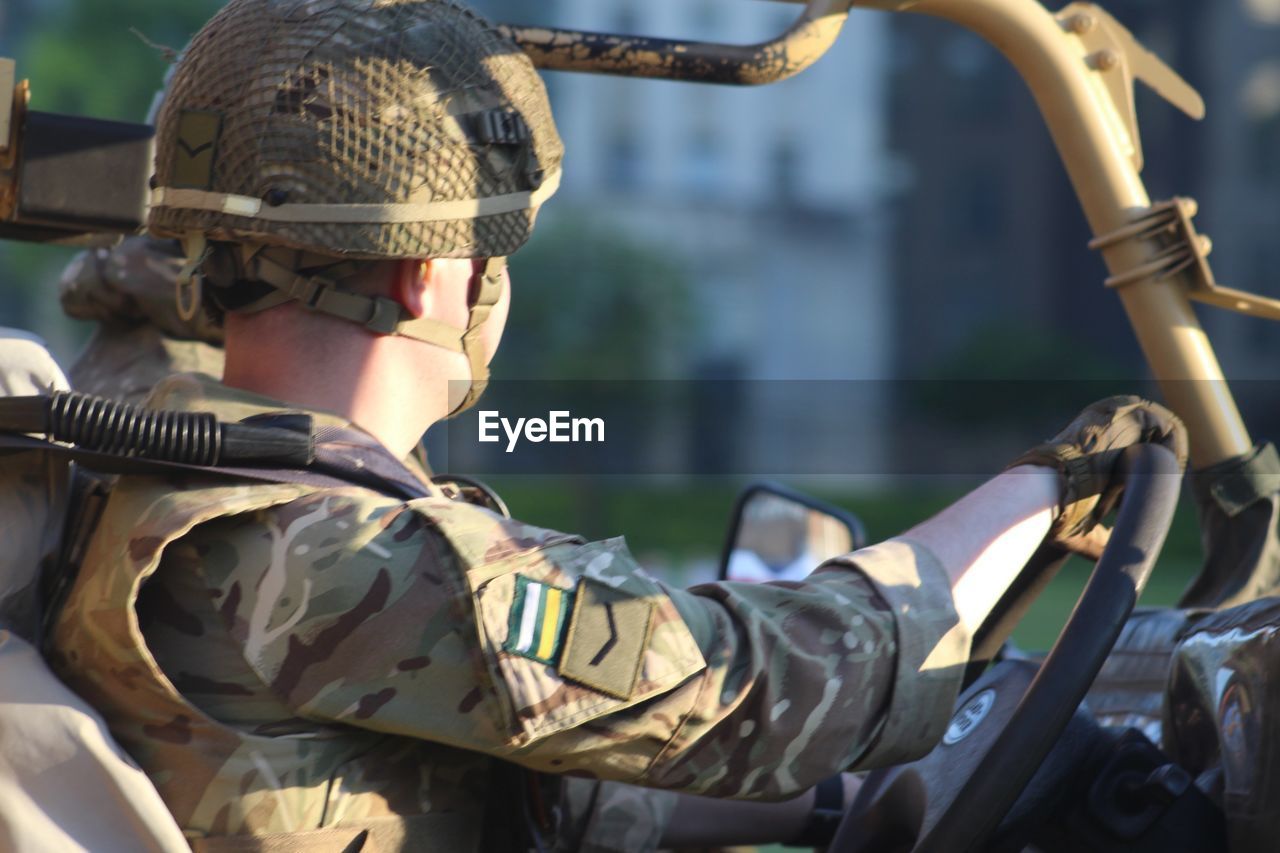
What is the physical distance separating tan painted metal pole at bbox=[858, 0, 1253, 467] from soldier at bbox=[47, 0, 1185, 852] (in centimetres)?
67

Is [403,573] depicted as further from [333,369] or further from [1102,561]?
[1102,561]

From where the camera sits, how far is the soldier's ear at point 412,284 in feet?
6.77

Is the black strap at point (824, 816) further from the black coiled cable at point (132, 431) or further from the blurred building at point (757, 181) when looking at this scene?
the blurred building at point (757, 181)

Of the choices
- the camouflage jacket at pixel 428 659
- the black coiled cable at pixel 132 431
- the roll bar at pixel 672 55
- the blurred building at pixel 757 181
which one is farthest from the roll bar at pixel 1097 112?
the blurred building at pixel 757 181

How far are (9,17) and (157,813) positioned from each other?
1815 inches

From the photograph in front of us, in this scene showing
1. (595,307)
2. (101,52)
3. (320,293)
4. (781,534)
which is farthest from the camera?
(595,307)

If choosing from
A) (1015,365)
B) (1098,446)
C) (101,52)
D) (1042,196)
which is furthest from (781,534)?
(1042,196)

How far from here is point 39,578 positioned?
6.39 feet

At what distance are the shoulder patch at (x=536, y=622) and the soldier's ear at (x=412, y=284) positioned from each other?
442 mm

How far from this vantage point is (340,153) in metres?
1.99

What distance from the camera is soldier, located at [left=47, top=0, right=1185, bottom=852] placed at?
1.79 metres

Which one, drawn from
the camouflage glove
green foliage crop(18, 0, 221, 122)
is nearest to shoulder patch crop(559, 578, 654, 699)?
the camouflage glove

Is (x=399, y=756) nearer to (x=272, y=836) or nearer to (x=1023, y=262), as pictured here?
(x=272, y=836)

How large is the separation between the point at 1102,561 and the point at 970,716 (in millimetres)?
374
